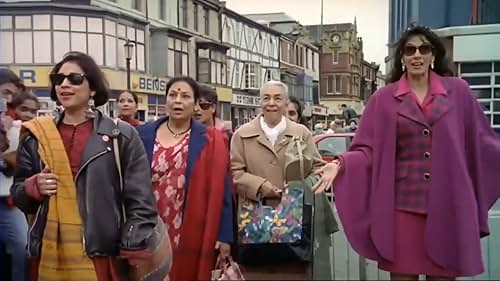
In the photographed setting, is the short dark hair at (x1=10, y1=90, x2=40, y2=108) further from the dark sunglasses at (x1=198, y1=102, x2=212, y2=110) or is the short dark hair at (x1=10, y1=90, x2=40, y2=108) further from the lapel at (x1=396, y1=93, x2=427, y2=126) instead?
the lapel at (x1=396, y1=93, x2=427, y2=126)

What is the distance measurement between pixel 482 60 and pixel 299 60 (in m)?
27.1

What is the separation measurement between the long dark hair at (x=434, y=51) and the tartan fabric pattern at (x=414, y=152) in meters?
0.22

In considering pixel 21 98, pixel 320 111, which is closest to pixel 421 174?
pixel 21 98

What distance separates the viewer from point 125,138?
2.60 m

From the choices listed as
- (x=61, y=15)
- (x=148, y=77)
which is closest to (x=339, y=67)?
(x=148, y=77)

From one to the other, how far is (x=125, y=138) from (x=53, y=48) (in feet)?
67.3

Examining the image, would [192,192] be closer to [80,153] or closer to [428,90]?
[80,153]

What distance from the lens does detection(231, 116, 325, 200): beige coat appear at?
3906 mm

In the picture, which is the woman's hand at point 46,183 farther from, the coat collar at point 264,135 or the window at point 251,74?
the window at point 251,74

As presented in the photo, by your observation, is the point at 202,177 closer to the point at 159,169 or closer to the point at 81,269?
the point at 159,169

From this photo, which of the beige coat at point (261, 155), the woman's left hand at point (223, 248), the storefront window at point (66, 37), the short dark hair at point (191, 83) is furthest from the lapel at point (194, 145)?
the storefront window at point (66, 37)

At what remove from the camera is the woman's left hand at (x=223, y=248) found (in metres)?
3.38

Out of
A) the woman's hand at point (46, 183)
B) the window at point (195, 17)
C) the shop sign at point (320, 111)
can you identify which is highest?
the window at point (195, 17)

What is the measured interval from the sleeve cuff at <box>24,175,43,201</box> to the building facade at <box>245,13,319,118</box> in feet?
83.5
